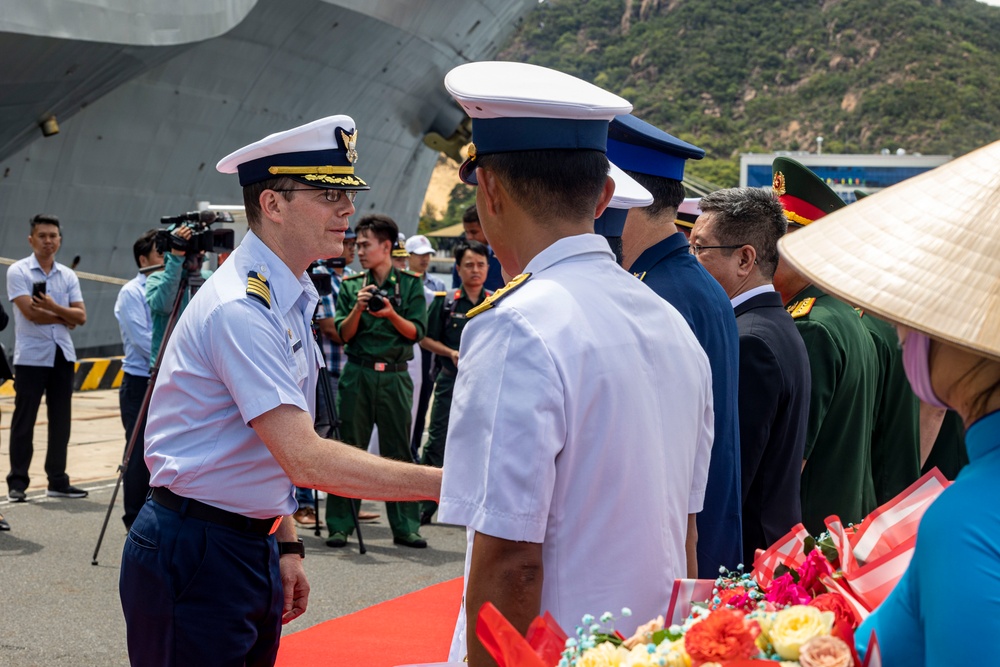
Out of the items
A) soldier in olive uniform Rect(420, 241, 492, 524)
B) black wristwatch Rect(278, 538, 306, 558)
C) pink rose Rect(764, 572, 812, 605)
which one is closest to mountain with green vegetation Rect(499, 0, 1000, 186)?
soldier in olive uniform Rect(420, 241, 492, 524)

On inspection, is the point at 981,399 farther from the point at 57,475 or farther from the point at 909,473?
the point at 57,475

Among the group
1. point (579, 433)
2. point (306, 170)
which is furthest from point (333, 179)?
point (579, 433)

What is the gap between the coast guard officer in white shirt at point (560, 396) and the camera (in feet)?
5.65

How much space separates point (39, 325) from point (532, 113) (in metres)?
7.43

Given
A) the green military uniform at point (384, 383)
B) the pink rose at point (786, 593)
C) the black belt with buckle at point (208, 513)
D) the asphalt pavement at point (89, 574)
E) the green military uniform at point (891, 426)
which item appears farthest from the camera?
the green military uniform at point (384, 383)

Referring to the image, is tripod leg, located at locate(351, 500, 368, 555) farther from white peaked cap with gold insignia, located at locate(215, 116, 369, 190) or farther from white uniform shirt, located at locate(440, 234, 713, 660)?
white uniform shirt, located at locate(440, 234, 713, 660)

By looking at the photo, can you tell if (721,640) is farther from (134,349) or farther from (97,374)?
(97,374)

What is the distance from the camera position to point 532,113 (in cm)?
190

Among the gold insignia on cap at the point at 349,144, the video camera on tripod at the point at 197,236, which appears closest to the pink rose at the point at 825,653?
the gold insignia on cap at the point at 349,144

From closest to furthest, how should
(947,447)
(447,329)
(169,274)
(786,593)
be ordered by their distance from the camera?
(786,593), (947,447), (169,274), (447,329)

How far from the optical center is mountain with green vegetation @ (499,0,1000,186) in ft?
283

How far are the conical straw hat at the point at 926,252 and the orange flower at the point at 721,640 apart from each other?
1.49ft

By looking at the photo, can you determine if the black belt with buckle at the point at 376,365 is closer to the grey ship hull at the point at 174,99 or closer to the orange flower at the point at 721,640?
the grey ship hull at the point at 174,99

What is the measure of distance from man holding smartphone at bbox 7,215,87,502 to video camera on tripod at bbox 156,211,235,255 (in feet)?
5.98
